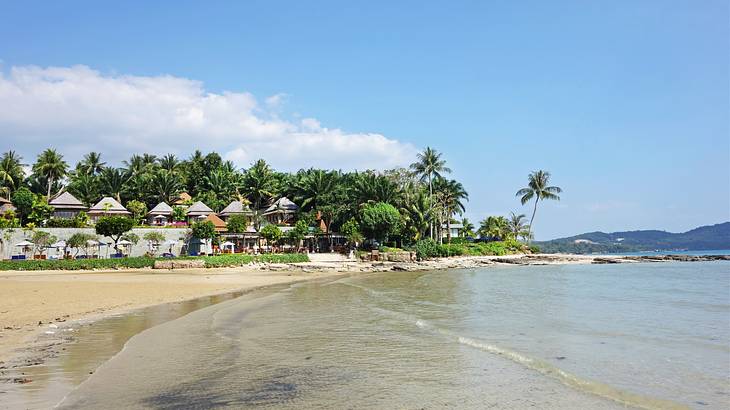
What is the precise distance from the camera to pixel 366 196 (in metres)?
57.2

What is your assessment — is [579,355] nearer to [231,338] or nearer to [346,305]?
[231,338]

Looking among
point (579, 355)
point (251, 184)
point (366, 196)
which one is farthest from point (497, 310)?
point (251, 184)

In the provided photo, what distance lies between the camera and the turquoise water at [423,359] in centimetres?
682

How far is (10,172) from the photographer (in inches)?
2566

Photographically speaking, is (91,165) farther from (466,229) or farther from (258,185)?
(466,229)

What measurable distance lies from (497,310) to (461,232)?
64.7 metres

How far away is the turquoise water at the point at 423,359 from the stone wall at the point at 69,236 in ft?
107

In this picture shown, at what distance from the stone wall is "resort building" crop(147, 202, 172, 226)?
1095 centimetres

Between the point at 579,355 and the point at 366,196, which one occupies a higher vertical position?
the point at 366,196

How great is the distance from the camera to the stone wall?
4156cm

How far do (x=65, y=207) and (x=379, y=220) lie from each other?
3655 centimetres

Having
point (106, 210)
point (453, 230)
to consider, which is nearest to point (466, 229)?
point (453, 230)

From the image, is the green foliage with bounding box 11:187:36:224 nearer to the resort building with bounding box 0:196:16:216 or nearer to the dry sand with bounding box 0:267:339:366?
the resort building with bounding box 0:196:16:216

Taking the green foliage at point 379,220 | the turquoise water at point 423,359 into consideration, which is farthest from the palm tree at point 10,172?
the turquoise water at point 423,359
